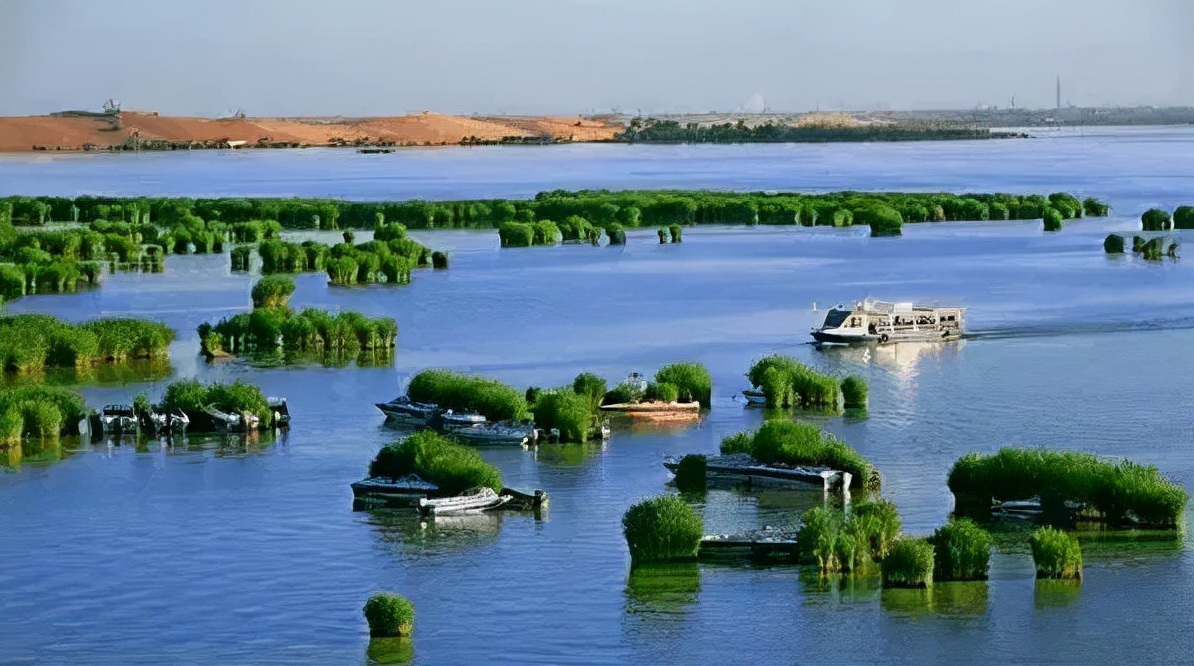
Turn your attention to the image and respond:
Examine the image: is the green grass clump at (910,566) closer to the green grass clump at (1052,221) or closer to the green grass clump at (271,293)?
the green grass clump at (271,293)

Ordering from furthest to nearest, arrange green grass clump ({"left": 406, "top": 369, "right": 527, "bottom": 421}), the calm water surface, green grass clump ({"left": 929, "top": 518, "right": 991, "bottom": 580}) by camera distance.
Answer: green grass clump ({"left": 406, "top": 369, "right": 527, "bottom": 421}), green grass clump ({"left": 929, "top": 518, "right": 991, "bottom": 580}), the calm water surface

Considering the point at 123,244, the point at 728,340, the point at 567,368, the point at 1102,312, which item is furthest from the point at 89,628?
the point at 123,244

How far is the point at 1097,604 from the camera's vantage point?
960 inches

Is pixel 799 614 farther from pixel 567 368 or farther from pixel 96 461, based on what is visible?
pixel 567 368

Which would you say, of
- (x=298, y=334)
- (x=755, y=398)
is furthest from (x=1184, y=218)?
(x=755, y=398)

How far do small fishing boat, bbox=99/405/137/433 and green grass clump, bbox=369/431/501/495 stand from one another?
21.2 feet

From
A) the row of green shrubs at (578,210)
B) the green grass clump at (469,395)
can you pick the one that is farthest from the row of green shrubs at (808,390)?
the row of green shrubs at (578,210)

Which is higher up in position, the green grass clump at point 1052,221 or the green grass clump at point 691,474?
the green grass clump at point 1052,221

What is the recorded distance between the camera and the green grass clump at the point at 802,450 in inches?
1196

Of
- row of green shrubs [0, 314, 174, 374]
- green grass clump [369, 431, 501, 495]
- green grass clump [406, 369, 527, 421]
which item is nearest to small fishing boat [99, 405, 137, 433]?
green grass clump [406, 369, 527, 421]

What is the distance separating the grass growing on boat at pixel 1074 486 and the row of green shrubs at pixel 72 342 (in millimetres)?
22043

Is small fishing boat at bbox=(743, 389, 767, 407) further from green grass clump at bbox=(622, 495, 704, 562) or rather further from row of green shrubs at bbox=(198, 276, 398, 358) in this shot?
green grass clump at bbox=(622, 495, 704, 562)

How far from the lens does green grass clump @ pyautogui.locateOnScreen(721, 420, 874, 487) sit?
3039 cm

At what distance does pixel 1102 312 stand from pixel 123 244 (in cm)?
3698
